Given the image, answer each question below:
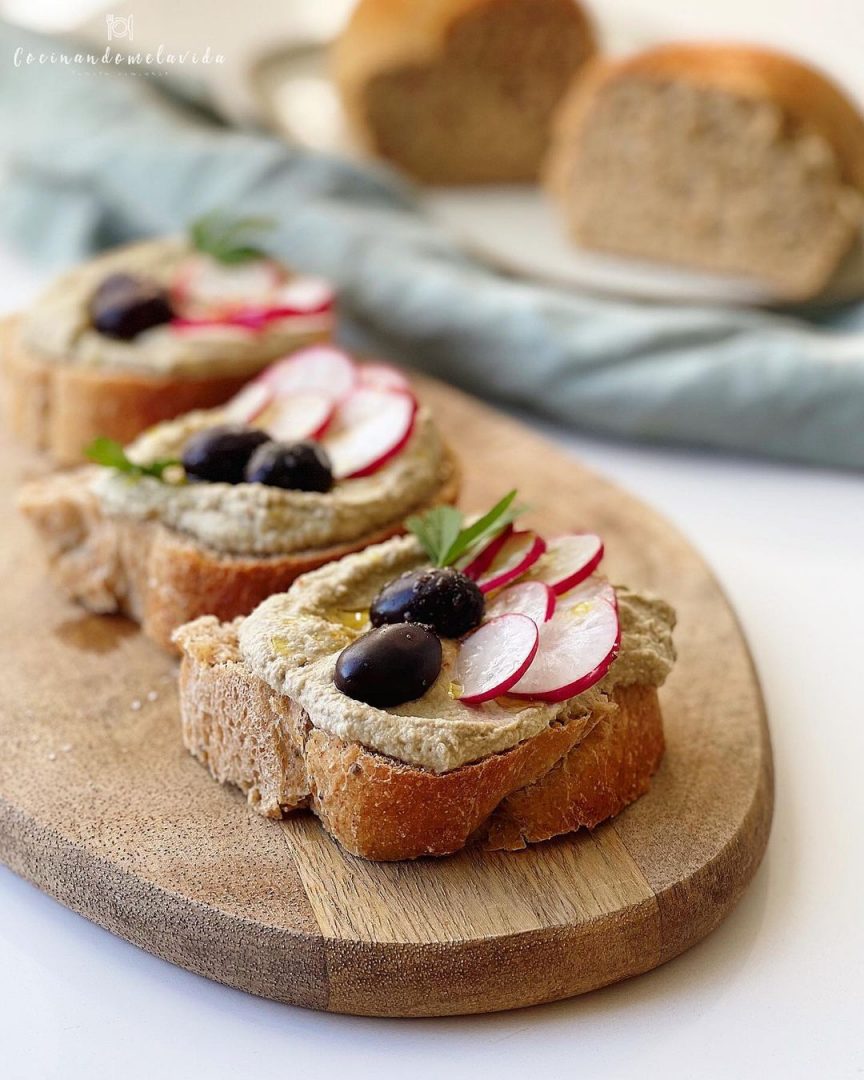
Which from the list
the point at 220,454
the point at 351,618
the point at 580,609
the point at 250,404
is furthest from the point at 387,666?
the point at 250,404

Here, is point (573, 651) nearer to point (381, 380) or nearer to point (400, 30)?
point (381, 380)

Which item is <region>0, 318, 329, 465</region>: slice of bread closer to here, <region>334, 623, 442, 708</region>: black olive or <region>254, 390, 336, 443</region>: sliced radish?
<region>254, 390, 336, 443</region>: sliced radish

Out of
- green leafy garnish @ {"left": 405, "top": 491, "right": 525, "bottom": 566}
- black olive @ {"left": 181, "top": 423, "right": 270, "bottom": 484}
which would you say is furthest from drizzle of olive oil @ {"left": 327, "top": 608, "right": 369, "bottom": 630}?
black olive @ {"left": 181, "top": 423, "right": 270, "bottom": 484}

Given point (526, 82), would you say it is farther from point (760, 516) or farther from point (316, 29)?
point (760, 516)

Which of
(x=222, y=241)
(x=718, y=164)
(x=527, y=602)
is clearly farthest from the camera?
(x=718, y=164)

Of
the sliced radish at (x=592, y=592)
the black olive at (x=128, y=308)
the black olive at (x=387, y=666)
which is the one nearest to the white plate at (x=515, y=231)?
the black olive at (x=128, y=308)
